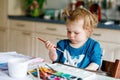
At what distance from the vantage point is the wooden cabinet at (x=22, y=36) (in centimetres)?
351

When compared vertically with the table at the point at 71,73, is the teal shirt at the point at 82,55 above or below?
above

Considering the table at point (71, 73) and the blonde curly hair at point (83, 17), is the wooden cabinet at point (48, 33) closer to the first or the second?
the blonde curly hair at point (83, 17)

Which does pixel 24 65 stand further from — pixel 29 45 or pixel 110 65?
pixel 29 45

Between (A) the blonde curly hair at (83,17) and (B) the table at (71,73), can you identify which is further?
(A) the blonde curly hair at (83,17)

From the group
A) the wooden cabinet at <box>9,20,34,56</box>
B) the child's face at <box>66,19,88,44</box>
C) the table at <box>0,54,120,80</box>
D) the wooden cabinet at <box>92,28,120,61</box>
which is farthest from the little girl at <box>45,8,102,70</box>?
the wooden cabinet at <box>9,20,34,56</box>

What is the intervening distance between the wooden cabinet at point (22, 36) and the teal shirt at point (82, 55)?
2.01 m

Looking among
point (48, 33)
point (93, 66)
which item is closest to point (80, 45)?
point (93, 66)

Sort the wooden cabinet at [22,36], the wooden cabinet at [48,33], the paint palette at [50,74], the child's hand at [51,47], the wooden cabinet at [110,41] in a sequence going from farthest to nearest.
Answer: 1. the wooden cabinet at [22,36]
2. the wooden cabinet at [48,33]
3. the wooden cabinet at [110,41]
4. the child's hand at [51,47]
5. the paint palette at [50,74]

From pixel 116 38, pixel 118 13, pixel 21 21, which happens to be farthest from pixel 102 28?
pixel 21 21

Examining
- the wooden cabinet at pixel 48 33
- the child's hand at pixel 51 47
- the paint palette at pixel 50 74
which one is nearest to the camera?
the paint palette at pixel 50 74

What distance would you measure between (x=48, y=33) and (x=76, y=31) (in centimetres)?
188

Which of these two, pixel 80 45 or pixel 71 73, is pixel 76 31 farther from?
pixel 71 73

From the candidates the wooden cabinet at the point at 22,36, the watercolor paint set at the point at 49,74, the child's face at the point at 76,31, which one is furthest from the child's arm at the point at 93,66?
the wooden cabinet at the point at 22,36

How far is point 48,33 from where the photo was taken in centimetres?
330
